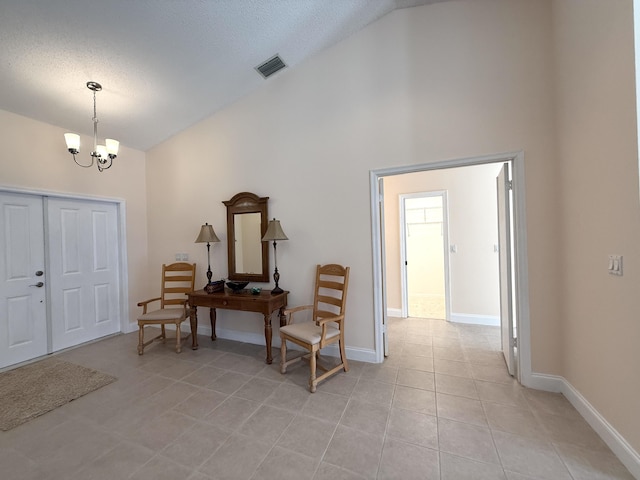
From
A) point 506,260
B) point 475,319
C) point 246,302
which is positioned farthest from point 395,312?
point 246,302

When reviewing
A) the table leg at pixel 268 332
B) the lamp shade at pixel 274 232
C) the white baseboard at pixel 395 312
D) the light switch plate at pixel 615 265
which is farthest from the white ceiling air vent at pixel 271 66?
the white baseboard at pixel 395 312

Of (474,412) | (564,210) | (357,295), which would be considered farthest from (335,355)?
(564,210)

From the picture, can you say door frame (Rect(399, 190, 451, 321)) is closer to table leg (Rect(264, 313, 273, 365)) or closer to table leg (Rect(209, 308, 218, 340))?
table leg (Rect(264, 313, 273, 365))

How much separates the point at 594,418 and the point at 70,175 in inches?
222

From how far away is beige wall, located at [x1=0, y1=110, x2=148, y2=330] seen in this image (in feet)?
9.35

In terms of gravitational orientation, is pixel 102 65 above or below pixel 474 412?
above

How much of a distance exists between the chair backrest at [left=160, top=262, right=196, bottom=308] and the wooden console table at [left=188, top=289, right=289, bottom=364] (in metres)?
0.51

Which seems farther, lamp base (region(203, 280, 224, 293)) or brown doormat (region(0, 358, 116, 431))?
lamp base (region(203, 280, 224, 293))

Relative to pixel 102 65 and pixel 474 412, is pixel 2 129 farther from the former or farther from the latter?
→ pixel 474 412

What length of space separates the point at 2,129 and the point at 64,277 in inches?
69.1

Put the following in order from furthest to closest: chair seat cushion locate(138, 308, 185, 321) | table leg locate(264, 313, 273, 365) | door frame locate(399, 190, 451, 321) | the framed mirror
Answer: door frame locate(399, 190, 451, 321), the framed mirror, chair seat cushion locate(138, 308, 185, 321), table leg locate(264, 313, 273, 365)

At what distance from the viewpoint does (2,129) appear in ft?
9.12

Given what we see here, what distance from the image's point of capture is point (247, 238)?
3.33 meters

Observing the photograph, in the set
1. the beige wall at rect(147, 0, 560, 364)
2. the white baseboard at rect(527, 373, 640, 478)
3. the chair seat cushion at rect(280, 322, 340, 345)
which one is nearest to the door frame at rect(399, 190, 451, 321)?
the beige wall at rect(147, 0, 560, 364)
